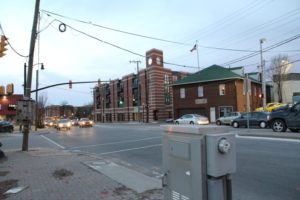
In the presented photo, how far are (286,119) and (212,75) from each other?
3051 cm

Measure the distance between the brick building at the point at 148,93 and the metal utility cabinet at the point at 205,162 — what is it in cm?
6249

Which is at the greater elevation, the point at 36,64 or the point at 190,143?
the point at 36,64

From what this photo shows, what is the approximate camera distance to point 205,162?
312 cm

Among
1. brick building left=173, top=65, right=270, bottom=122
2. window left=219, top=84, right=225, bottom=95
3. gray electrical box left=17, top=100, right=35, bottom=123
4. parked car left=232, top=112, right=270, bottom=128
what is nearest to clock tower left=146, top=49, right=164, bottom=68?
brick building left=173, top=65, right=270, bottom=122

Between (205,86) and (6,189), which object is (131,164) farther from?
(205,86)

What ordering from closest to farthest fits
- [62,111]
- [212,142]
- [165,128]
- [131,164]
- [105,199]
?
[212,142], [165,128], [105,199], [131,164], [62,111]

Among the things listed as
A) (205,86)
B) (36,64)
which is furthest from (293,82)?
(36,64)

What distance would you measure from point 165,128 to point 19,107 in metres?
14.2

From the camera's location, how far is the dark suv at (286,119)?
20.3m

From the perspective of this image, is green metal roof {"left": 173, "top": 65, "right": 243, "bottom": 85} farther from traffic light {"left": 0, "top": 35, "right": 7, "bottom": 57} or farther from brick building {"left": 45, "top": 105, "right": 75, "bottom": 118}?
brick building {"left": 45, "top": 105, "right": 75, "bottom": 118}

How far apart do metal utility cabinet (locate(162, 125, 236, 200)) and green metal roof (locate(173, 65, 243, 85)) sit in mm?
45717

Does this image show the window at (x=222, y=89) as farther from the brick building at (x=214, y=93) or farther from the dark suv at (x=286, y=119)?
the dark suv at (x=286, y=119)

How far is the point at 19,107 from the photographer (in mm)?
16391

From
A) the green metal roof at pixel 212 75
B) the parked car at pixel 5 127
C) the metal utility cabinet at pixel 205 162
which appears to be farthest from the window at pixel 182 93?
the metal utility cabinet at pixel 205 162
